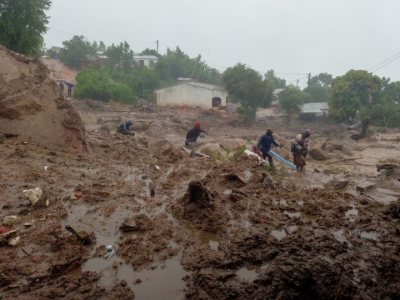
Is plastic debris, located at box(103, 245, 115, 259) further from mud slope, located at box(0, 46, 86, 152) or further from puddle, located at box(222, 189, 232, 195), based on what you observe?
mud slope, located at box(0, 46, 86, 152)

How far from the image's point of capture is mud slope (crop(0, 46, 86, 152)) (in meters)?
7.85

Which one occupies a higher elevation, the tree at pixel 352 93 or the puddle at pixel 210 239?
the tree at pixel 352 93

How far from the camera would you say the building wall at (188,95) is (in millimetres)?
Answer: 32781

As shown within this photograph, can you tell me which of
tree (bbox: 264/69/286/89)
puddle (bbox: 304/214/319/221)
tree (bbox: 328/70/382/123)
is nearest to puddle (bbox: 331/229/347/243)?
puddle (bbox: 304/214/319/221)

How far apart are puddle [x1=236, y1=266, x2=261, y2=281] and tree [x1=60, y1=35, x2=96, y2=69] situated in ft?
143

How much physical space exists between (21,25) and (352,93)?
26.8 meters

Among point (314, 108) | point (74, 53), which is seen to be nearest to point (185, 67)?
point (74, 53)

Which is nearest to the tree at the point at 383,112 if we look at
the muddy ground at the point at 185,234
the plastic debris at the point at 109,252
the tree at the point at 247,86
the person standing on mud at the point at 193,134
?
the tree at the point at 247,86

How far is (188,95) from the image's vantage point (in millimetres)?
33719

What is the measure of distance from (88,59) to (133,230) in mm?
42949

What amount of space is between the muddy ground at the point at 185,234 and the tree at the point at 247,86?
73.3 feet

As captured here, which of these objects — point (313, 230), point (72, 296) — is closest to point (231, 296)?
point (72, 296)

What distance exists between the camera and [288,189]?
710 cm

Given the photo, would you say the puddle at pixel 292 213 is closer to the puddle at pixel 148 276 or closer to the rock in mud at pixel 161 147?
the puddle at pixel 148 276
